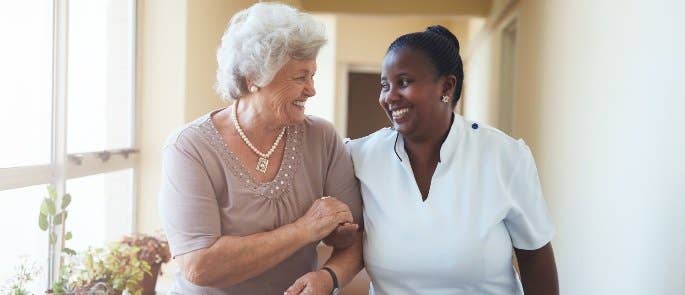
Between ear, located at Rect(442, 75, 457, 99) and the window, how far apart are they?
125 cm

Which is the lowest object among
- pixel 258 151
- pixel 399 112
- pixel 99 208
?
pixel 99 208

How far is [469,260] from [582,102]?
1.25 meters

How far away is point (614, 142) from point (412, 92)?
33.3 inches

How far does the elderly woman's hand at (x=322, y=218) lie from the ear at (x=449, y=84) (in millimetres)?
347

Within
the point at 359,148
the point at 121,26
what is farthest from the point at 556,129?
the point at 121,26

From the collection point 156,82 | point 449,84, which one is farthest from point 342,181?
point 156,82

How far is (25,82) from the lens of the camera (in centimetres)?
204

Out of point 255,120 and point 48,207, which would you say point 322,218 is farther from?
point 48,207

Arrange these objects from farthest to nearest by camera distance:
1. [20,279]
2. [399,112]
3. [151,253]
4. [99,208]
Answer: [99,208], [151,253], [20,279], [399,112]

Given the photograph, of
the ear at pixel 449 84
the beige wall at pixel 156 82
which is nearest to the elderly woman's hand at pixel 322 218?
the ear at pixel 449 84

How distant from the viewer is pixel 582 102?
241cm

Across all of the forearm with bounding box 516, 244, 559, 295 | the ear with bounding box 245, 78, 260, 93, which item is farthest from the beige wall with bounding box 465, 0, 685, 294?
the ear with bounding box 245, 78, 260, 93

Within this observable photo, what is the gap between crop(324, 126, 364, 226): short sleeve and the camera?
1539 millimetres

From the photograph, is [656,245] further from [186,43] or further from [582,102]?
[186,43]
